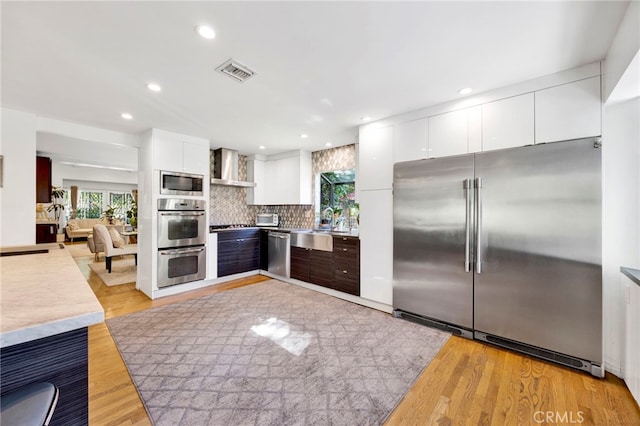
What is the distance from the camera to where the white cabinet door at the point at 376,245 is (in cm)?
330

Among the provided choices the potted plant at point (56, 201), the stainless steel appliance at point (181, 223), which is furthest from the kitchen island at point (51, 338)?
the potted plant at point (56, 201)

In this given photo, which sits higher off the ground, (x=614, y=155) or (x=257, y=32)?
(x=257, y=32)

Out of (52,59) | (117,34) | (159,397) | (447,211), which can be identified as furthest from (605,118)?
(52,59)

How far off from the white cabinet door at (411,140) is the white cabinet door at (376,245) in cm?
48

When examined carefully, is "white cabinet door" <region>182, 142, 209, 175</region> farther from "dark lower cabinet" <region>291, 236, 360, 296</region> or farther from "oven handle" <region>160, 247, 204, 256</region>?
A: "dark lower cabinet" <region>291, 236, 360, 296</region>

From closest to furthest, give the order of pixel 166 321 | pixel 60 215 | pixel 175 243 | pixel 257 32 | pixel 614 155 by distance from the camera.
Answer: pixel 257 32 → pixel 614 155 → pixel 166 321 → pixel 175 243 → pixel 60 215

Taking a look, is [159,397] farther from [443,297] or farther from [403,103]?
[403,103]

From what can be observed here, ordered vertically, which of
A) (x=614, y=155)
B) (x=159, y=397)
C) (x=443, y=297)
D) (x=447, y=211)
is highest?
(x=614, y=155)

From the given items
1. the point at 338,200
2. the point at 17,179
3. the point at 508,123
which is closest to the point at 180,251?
the point at 17,179

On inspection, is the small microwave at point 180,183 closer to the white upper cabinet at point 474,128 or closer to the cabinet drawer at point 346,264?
the cabinet drawer at point 346,264

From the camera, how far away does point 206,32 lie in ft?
5.80

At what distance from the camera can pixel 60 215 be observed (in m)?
9.90

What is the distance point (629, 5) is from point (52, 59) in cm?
393

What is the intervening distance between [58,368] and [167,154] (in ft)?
11.9
